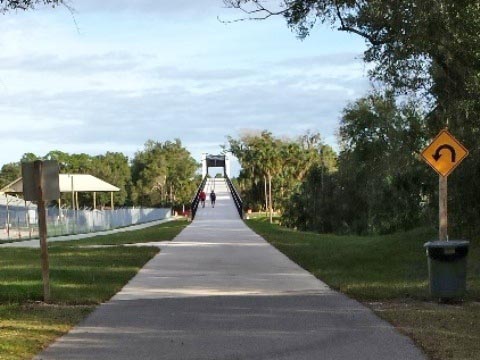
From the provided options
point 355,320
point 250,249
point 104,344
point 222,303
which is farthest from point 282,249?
point 104,344

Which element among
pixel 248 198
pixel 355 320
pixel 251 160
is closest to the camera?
pixel 355 320

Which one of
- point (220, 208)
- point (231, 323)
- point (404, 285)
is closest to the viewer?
point (231, 323)

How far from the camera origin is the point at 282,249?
2264 cm

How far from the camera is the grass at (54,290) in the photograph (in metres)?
8.39

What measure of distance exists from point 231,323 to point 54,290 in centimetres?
449

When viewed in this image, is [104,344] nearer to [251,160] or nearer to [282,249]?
[282,249]

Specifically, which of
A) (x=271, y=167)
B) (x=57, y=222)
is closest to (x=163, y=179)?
(x=271, y=167)

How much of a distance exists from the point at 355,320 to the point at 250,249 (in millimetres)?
13366

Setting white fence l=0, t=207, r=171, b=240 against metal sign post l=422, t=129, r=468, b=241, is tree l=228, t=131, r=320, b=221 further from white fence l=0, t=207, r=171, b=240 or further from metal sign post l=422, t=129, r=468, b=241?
metal sign post l=422, t=129, r=468, b=241

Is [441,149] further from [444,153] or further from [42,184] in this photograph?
[42,184]

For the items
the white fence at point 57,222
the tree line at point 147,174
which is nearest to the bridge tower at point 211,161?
the tree line at point 147,174

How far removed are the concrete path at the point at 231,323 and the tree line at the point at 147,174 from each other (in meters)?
94.6

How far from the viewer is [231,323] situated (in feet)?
30.6

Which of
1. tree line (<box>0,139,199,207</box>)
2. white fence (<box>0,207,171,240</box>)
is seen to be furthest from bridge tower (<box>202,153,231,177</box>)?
white fence (<box>0,207,171,240</box>)
